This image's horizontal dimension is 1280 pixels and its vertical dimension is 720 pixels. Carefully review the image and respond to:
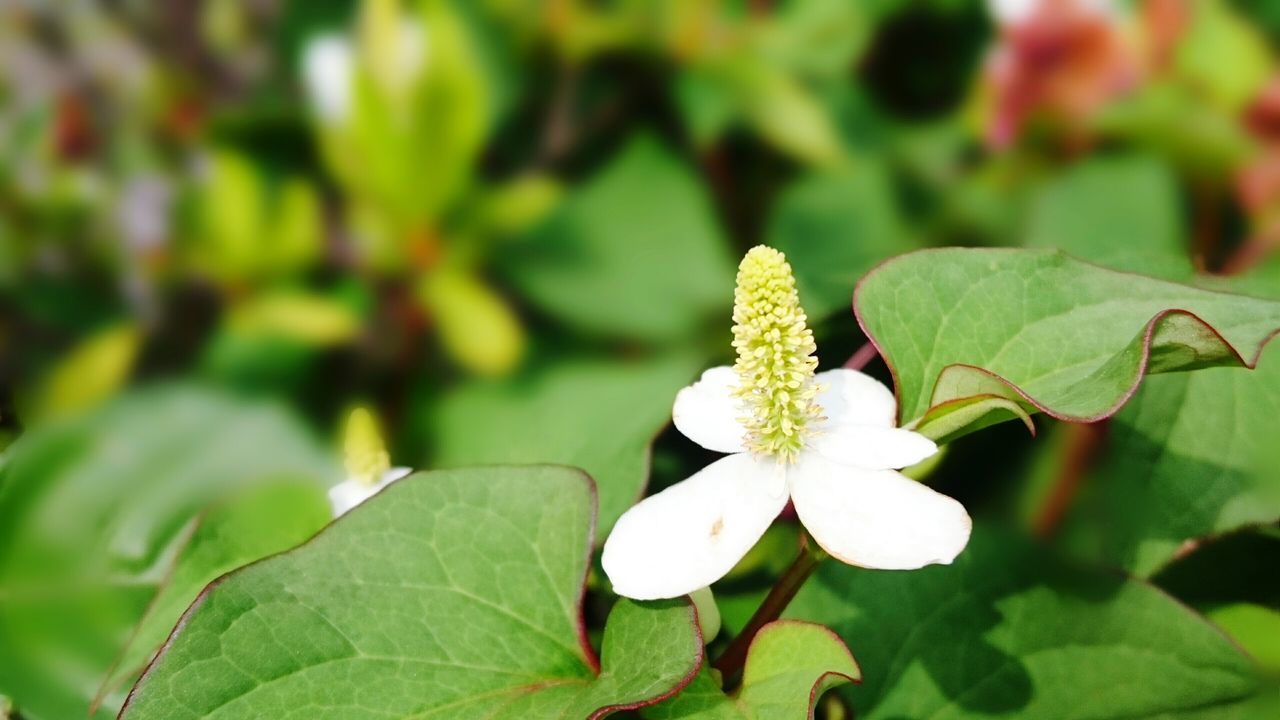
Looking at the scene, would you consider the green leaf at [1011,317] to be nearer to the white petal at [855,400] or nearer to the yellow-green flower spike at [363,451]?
the white petal at [855,400]

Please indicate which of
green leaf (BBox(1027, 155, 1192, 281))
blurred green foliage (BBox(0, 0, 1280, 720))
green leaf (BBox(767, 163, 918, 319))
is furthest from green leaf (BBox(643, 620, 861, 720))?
green leaf (BBox(767, 163, 918, 319))

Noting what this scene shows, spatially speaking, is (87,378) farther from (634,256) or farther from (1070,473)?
(1070,473)

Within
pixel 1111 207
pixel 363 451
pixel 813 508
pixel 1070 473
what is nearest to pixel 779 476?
pixel 813 508

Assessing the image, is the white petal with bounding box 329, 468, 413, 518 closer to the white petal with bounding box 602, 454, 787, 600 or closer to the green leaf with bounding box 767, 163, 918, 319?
the white petal with bounding box 602, 454, 787, 600

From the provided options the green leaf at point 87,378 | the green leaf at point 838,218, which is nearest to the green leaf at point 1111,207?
the green leaf at point 838,218

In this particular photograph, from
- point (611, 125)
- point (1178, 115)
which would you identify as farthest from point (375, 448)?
point (611, 125)

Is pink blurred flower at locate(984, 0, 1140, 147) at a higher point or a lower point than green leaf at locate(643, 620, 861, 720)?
higher
